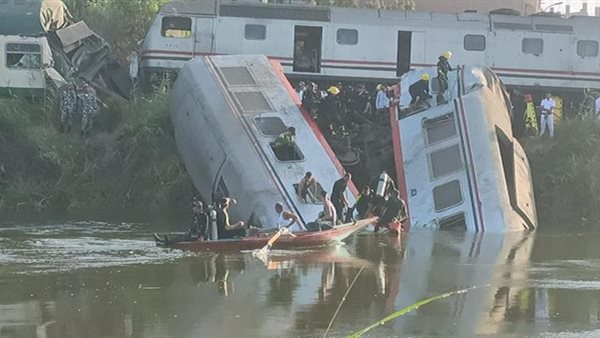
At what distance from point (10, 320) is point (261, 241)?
6.38 meters

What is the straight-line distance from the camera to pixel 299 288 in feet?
45.1

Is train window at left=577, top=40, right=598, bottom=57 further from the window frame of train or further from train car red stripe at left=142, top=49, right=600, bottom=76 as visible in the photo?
the window frame of train

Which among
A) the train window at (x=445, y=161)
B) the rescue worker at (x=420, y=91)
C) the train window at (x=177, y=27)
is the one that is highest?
the train window at (x=177, y=27)

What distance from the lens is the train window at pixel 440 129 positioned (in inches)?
877

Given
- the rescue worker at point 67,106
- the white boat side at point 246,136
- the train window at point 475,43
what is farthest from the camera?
the train window at point 475,43

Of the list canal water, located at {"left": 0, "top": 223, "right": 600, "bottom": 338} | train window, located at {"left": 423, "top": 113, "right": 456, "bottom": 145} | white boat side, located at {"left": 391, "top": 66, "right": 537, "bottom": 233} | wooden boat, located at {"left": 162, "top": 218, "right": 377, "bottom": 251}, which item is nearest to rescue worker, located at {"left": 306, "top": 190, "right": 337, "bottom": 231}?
wooden boat, located at {"left": 162, "top": 218, "right": 377, "bottom": 251}

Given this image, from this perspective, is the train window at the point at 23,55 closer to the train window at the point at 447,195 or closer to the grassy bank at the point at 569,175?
the train window at the point at 447,195

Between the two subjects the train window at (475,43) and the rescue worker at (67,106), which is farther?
the train window at (475,43)

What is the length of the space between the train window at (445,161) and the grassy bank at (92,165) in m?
7.55

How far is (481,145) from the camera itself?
21.6 metres

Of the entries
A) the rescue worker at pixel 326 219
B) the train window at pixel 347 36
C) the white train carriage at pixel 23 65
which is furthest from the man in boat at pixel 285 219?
the train window at pixel 347 36

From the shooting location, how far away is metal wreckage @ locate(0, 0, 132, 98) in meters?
28.8

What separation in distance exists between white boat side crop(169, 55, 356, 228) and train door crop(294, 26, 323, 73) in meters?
5.40

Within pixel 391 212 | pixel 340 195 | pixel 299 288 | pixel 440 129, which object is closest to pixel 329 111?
pixel 440 129
